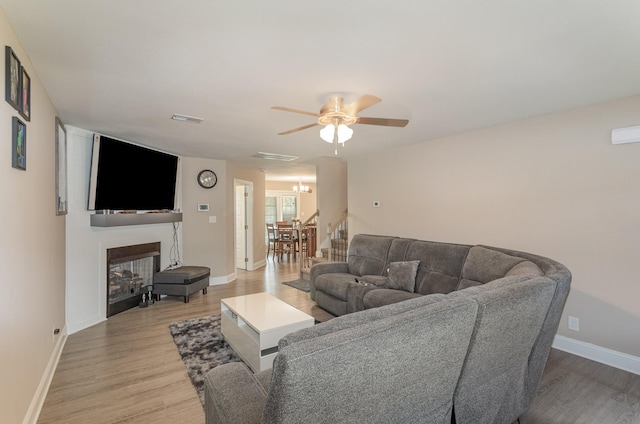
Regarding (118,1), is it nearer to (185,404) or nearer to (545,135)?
(185,404)

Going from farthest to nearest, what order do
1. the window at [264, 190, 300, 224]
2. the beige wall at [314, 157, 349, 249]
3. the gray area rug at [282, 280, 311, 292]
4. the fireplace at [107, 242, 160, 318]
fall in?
1. the window at [264, 190, 300, 224]
2. the beige wall at [314, 157, 349, 249]
3. the gray area rug at [282, 280, 311, 292]
4. the fireplace at [107, 242, 160, 318]

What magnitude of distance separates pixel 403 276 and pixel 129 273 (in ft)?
12.7

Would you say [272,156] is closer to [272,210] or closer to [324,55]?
[324,55]

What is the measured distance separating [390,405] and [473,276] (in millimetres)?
2230

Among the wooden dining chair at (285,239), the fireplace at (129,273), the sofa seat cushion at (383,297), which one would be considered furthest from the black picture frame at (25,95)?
the wooden dining chair at (285,239)

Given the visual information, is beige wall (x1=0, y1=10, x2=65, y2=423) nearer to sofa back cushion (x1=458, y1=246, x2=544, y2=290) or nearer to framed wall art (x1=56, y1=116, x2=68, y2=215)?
framed wall art (x1=56, y1=116, x2=68, y2=215)

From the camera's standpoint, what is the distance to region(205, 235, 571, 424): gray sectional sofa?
889 millimetres

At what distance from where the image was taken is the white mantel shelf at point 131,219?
12.2 feet

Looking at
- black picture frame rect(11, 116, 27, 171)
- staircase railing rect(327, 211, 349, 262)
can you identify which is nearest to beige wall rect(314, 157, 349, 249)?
staircase railing rect(327, 211, 349, 262)

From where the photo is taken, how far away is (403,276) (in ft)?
11.6

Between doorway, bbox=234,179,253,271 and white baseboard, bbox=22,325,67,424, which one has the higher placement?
doorway, bbox=234,179,253,271

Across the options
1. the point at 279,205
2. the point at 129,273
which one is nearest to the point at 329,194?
the point at 129,273

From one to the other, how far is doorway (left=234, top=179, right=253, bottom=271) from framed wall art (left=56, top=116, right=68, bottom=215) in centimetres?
385

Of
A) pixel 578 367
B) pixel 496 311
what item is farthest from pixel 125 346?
pixel 578 367
